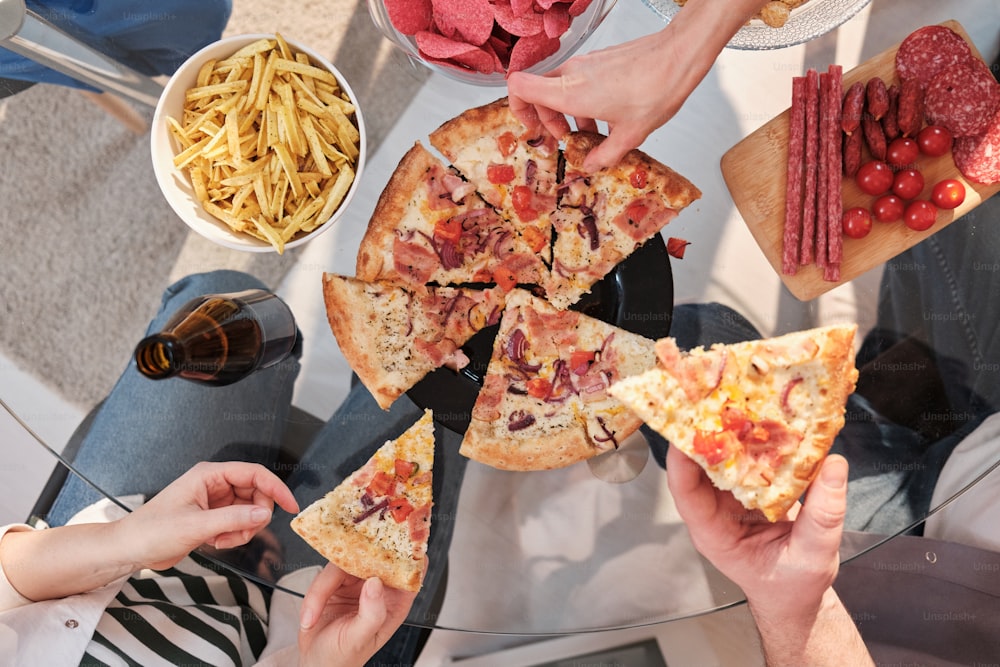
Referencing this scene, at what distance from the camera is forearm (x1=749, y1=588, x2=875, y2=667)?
2.09 meters

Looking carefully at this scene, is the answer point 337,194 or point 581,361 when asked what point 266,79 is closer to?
point 337,194

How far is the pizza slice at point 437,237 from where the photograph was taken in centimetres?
224

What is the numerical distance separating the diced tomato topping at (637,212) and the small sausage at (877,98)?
696mm

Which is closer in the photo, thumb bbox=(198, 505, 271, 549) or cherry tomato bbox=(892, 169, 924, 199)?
thumb bbox=(198, 505, 271, 549)

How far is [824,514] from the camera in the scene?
1.85 metres

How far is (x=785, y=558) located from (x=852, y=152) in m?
1.15

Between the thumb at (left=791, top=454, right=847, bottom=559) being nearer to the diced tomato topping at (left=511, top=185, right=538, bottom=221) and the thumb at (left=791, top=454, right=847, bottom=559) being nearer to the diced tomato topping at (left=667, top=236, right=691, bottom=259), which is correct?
the diced tomato topping at (left=667, top=236, right=691, bottom=259)

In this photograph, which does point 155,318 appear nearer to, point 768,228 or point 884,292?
point 768,228

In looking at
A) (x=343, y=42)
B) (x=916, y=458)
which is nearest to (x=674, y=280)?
(x=916, y=458)

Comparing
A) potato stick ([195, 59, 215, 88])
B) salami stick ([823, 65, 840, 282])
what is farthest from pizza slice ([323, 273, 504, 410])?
salami stick ([823, 65, 840, 282])

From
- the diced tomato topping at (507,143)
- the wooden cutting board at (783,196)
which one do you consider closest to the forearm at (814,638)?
the wooden cutting board at (783,196)

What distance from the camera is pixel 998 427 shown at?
2.24 m

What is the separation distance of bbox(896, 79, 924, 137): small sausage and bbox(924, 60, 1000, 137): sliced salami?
3cm

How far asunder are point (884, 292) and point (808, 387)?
0.64 metres
